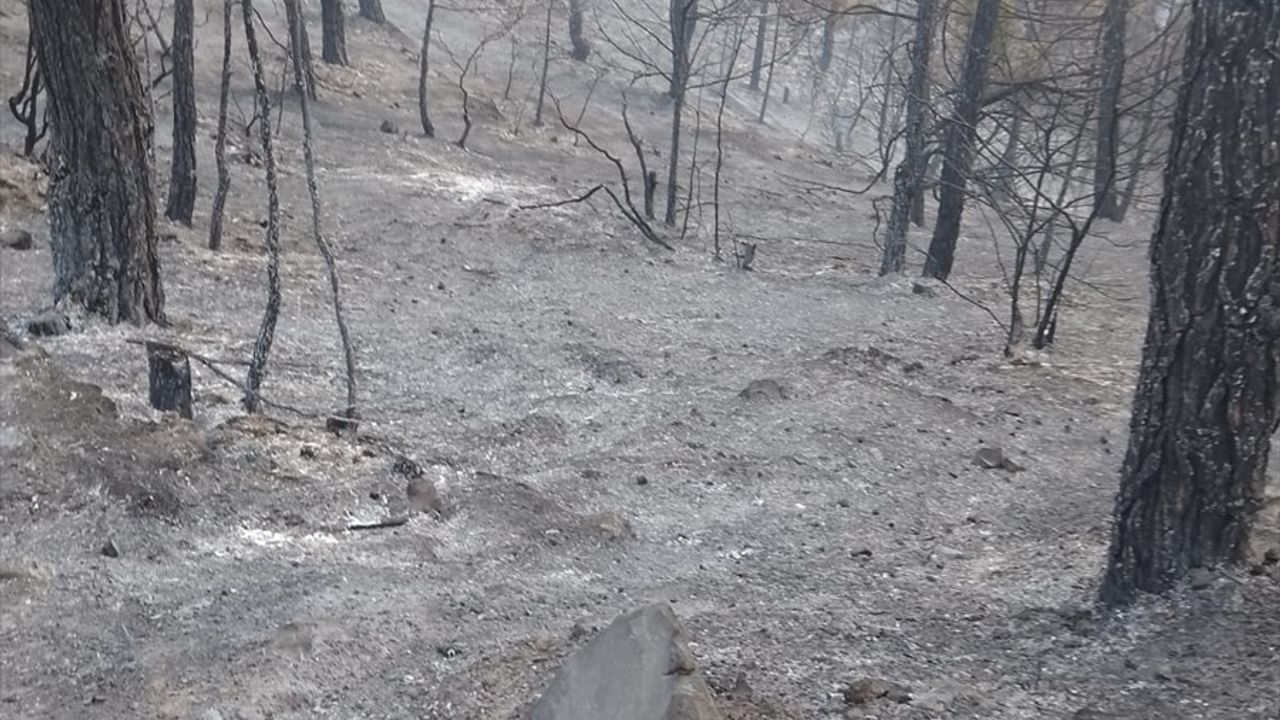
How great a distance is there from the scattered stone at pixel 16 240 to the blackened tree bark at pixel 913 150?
740 centimetres

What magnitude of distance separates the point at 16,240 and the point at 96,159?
2.56m

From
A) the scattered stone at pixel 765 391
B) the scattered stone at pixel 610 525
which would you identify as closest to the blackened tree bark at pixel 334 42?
the scattered stone at pixel 765 391

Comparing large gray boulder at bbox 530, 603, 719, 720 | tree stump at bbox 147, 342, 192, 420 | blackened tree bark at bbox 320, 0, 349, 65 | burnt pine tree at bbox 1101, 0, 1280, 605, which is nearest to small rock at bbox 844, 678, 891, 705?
large gray boulder at bbox 530, 603, 719, 720

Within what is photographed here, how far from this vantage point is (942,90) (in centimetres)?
1220

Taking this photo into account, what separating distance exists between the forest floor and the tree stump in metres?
0.10

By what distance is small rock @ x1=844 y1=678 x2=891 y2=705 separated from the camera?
11.6 feet

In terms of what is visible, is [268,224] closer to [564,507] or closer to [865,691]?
[564,507]

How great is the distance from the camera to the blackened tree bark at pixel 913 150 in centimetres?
1147

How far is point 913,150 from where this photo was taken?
11680 mm

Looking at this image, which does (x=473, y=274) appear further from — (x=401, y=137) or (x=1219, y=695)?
(x=1219, y=695)

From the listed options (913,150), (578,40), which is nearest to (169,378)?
(913,150)

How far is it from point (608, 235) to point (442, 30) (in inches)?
837

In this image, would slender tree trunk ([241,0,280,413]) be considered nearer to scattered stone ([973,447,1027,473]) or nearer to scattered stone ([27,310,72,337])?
scattered stone ([27,310,72,337])

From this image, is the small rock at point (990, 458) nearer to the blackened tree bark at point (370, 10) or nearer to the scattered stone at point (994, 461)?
the scattered stone at point (994, 461)
